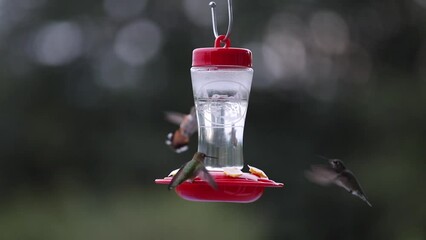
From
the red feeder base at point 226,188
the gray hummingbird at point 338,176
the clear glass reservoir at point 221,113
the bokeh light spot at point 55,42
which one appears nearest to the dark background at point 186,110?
the bokeh light spot at point 55,42

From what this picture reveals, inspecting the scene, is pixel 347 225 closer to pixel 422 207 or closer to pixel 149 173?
pixel 422 207

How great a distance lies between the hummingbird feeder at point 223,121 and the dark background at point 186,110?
5820mm

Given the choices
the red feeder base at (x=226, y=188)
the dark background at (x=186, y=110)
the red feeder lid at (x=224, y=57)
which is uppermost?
the red feeder lid at (x=224, y=57)

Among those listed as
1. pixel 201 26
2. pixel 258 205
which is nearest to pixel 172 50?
pixel 201 26

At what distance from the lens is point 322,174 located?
14.4 feet

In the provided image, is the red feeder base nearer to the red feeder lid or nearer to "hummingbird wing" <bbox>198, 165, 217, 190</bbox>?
"hummingbird wing" <bbox>198, 165, 217, 190</bbox>

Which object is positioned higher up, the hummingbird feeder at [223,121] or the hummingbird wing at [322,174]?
the hummingbird feeder at [223,121]

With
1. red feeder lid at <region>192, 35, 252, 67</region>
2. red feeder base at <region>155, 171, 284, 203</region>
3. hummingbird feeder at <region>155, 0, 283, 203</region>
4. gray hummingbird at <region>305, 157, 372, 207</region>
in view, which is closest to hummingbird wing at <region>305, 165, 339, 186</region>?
gray hummingbird at <region>305, 157, 372, 207</region>

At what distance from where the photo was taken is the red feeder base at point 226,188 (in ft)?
12.0

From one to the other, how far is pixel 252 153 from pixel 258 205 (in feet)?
2.06

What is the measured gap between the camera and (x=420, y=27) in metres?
11.2

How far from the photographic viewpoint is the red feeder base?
12.0ft

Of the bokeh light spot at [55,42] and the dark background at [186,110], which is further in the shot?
the bokeh light spot at [55,42]

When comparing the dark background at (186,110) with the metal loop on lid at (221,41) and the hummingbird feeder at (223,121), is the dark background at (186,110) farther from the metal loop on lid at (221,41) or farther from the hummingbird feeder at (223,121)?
the metal loop on lid at (221,41)
